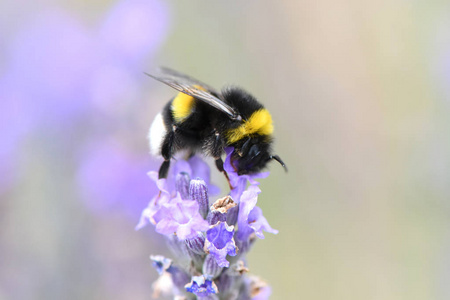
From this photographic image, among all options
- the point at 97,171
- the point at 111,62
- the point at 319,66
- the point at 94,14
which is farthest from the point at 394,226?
the point at 94,14

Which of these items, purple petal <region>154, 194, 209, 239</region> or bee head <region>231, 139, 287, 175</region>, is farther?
bee head <region>231, 139, 287, 175</region>

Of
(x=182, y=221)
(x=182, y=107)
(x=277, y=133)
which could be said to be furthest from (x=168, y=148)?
(x=277, y=133)

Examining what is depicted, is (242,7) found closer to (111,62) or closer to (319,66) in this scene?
(319,66)

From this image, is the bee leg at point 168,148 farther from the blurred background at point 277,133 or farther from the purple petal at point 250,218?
the blurred background at point 277,133

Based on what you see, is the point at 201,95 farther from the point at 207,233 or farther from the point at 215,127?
the point at 207,233

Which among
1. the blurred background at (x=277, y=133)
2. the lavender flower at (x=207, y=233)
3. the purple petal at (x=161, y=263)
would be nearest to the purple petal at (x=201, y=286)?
the lavender flower at (x=207, y=233)

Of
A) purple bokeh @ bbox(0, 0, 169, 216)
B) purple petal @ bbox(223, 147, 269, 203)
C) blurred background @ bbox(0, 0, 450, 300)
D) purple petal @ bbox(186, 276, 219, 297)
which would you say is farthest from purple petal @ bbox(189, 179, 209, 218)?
purple bokeh @ bbox(0, 0, 169, 216)

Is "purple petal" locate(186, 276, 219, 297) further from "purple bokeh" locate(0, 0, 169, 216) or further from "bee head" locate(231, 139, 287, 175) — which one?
"purple bokeh" locate(0, 0, 169, 216)
